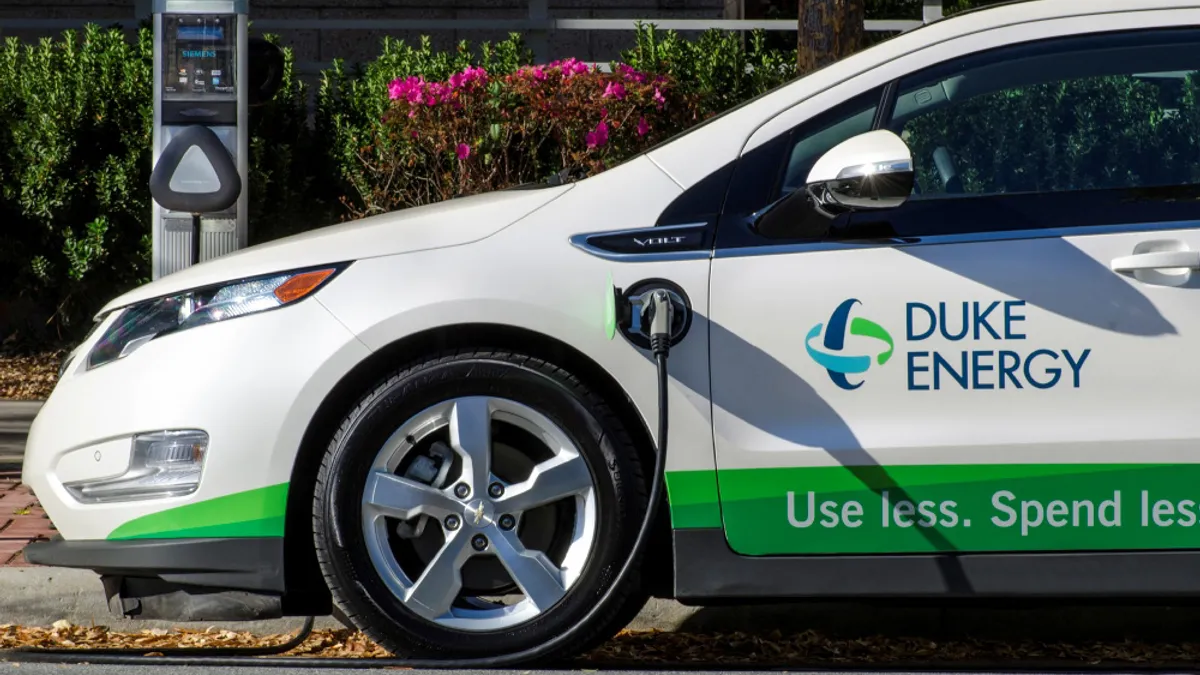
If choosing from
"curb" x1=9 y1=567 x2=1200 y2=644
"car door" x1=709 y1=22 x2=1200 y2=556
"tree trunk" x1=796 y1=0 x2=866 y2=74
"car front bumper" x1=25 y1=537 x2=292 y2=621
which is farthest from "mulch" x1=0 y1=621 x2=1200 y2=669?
"tree trunk" x1=796 y1=0 x2=866 y2=74

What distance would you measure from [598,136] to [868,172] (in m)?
4.32

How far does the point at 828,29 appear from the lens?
750cm

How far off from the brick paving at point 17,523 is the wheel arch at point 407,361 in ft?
3.93

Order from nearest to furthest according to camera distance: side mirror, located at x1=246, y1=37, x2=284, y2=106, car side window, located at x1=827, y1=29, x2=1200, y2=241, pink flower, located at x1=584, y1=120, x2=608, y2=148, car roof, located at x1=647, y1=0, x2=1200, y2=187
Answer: car side window, located at x1=827, y1=29, x2=1200, y2=241, car roof, located at x1=647, y1=0, x2=1200, y2=187, side mirror, located at x1=246, y1=37, x2=284, y2=106, pink flower, located at x1=584, y1=120, x2=608, y2=148

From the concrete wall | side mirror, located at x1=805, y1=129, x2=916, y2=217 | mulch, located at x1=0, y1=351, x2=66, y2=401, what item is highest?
the concrete wall

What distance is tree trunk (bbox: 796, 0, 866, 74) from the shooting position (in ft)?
24.5

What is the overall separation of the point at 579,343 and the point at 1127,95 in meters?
1.43

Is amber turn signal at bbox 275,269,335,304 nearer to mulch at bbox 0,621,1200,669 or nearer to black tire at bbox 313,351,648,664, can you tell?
black tire at bbox 313,351,648,664

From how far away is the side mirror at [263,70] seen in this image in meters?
5.97

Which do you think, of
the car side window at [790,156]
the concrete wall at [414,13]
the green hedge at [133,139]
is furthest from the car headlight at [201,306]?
the concrete wall at [414,13]

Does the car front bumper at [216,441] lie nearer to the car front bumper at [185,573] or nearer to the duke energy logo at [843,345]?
the car front bumper at [185,573]

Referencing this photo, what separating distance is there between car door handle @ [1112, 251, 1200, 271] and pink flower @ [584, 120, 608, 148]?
4.34 m

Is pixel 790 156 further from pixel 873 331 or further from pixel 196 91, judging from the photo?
pixel 196 91

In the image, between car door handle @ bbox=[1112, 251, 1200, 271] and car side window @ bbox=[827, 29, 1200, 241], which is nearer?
car door handle @ bbox=[1112, 251, 1200, 271]
